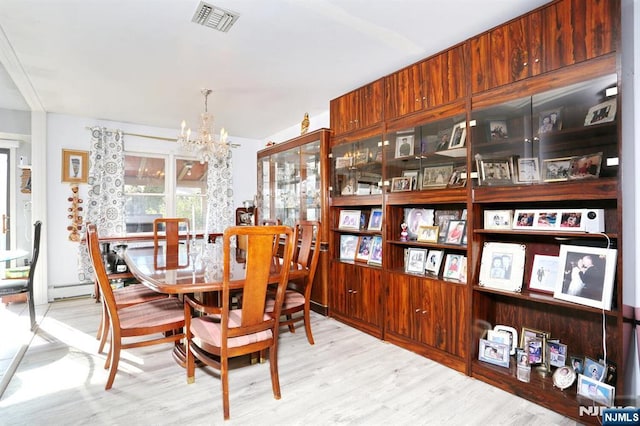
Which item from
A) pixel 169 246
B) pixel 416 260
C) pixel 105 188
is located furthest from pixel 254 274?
pixel 105 188

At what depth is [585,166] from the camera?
1.74 m

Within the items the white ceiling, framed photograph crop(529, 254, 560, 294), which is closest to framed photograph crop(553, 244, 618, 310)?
framed photograph crop(529, 254, 560, 294)

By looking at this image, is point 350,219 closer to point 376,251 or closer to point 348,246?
point 348,246

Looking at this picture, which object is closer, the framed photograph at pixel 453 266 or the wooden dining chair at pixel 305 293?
the framed photograph at pixel 453 266

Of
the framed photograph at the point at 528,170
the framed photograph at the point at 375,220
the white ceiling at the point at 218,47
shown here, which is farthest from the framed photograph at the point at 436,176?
the white ceiling at the point at 218,47

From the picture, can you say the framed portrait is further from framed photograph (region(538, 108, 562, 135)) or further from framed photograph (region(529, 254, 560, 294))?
framed photograph (region(538, 108, 562, 135))

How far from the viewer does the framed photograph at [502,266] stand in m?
2.10

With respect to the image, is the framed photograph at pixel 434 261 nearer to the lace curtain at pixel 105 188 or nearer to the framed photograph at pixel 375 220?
the framed photograph at pixel 375 220

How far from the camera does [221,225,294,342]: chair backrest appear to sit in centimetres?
162

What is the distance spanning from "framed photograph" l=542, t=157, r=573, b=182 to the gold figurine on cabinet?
5219 millimetres

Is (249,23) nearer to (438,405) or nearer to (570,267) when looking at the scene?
(570,267)

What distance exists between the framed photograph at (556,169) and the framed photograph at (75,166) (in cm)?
527

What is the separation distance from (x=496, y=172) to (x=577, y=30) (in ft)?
2.87

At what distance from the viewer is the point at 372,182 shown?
10.3 feet
